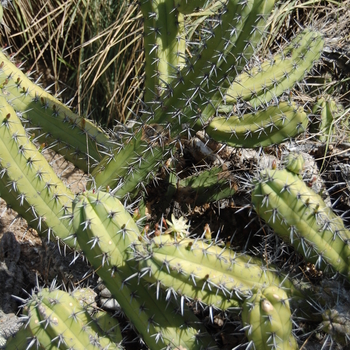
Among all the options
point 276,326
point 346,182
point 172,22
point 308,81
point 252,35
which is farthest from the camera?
point 308,81

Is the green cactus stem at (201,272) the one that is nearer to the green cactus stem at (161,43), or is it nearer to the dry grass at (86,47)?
the green cactus stem at (161,43)

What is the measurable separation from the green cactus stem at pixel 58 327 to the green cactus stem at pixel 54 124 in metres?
0.95

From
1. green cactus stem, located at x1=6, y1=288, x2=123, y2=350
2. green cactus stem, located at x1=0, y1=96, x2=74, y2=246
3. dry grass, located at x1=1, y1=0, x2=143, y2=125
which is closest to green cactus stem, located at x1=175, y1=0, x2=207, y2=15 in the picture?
green cactus stem, located at x1=0, y1=96, x2=74, y2=246

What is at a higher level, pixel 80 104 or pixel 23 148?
pixel 23 148

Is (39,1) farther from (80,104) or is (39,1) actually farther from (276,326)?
(276,326)

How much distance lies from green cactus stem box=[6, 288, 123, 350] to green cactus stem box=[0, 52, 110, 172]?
95cm

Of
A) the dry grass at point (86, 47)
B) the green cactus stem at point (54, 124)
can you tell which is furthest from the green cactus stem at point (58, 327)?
the dry grass at point (86, 47)

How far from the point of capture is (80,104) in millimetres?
3877

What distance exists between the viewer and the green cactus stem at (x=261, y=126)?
2279 mm

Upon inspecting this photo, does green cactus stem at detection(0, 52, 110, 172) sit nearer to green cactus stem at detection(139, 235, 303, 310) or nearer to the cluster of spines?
green cactus stem at detection(139, 235, 303, 310)

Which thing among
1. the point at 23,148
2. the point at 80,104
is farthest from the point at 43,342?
the point at 80,104

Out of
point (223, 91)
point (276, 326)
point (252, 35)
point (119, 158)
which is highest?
point (252, 35)

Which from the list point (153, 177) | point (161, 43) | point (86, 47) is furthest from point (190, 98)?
point (86, 47)

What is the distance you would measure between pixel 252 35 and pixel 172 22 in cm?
54
